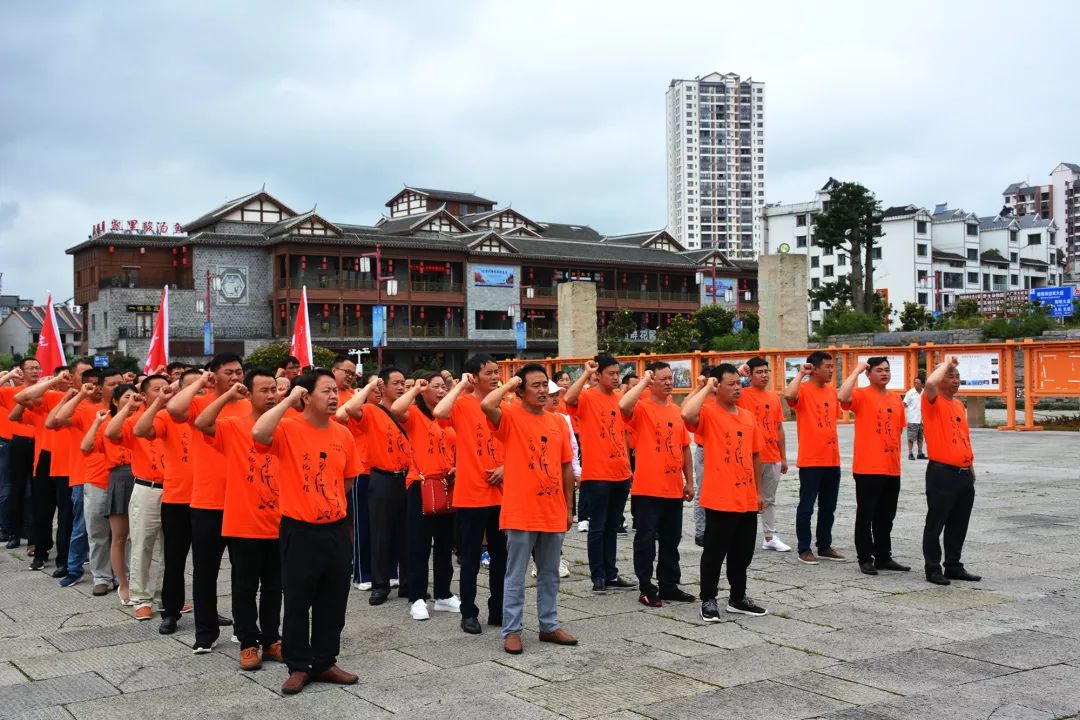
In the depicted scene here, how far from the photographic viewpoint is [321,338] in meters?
50.5

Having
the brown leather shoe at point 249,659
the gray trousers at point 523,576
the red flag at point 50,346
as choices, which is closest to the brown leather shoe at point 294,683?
the brown leather shoe at point 249,659

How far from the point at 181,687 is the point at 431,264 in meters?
49.5

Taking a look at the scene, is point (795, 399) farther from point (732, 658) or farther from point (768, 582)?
point (732, 658)

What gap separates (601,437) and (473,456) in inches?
55.4

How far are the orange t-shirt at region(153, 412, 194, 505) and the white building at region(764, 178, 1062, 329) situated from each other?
63.0m

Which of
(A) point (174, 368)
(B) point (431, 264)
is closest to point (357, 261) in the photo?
(B) point (431, 264)

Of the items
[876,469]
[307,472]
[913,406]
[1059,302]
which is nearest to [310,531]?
[307,472]

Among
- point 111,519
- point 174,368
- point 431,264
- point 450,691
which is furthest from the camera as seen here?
point 431,264

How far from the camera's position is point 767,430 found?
370 inches

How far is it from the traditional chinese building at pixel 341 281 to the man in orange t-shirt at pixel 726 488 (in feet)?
138

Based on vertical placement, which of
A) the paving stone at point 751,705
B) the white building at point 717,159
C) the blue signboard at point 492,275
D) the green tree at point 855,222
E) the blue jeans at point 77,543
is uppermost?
the white building at point 717,159

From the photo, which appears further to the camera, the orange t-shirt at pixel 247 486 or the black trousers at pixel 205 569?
the black trousers at pixel 205 569

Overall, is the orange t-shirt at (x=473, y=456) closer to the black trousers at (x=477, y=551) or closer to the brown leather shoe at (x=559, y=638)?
the black trousers at (x=477, y=551)

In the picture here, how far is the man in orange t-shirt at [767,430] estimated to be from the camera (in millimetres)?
9109
